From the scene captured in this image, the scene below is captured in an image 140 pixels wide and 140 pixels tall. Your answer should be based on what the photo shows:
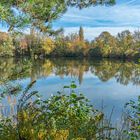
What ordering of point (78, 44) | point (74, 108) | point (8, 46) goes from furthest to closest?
1. point (78, 44)
2. point (74, 108)
3. point (8, 46)

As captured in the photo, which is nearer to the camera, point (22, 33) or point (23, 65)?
point (22, 33)

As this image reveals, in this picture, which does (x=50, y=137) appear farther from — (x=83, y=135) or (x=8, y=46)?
(x=8, y=46)

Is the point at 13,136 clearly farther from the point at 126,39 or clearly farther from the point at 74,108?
the point at 126,39

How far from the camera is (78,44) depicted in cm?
9581

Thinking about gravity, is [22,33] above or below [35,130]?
above

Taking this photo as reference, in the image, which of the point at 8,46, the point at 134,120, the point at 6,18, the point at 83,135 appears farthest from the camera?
the point at 134,120

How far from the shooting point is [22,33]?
4.76 metres

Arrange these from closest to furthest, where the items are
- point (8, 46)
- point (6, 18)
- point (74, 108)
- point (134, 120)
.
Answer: point (6, 18)
point (8, 46)
point (74, 108)
point (134, 120)

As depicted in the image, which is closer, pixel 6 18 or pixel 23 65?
pixel 6 18

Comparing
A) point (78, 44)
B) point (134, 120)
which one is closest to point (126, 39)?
point (78, 44)

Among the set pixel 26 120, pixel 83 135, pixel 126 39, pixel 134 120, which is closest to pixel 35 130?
pixel 26 120

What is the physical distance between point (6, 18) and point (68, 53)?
307 ft

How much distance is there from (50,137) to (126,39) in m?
89.0

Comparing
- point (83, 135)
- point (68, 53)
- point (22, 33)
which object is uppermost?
point (22, 33)
